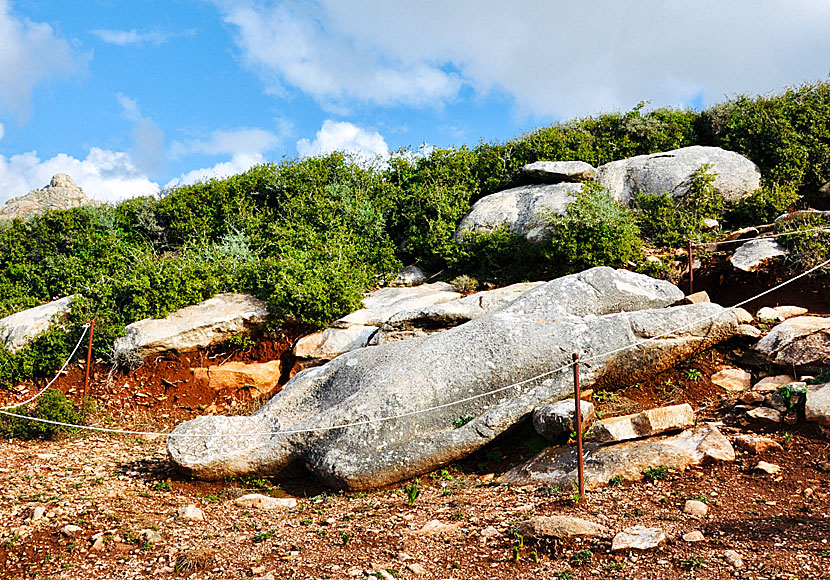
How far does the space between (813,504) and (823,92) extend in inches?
488

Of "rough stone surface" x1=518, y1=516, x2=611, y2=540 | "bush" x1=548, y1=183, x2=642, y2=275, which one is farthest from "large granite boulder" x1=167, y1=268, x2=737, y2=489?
"bush" x1=548, y1=183, x2=642, y2=275

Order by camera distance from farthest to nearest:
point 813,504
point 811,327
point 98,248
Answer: point 98,248, point 811,327, point 813,504

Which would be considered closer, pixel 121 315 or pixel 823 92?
pixel 121 315

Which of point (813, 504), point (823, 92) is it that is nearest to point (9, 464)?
point (813, 504)

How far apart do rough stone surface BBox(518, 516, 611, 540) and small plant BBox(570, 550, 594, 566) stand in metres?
0.22

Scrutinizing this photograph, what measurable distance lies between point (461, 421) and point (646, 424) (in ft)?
6.67

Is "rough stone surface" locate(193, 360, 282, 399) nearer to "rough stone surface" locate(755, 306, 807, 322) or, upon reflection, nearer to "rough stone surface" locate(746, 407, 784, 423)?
"rough stone surface" locate(746, 407, 784, 423)

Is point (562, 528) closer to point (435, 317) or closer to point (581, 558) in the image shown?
point (581, 558)

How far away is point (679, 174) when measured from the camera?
41.2 feet

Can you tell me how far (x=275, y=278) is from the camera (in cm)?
1163

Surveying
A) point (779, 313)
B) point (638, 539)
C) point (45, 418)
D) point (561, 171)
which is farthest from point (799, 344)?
point (45, 418)

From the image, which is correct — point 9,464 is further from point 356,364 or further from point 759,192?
point 759,192

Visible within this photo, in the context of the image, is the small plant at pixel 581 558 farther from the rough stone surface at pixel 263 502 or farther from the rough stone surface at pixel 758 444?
the rough stone surface at pixel 263 502

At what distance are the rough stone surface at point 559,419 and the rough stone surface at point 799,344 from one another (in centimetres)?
258
